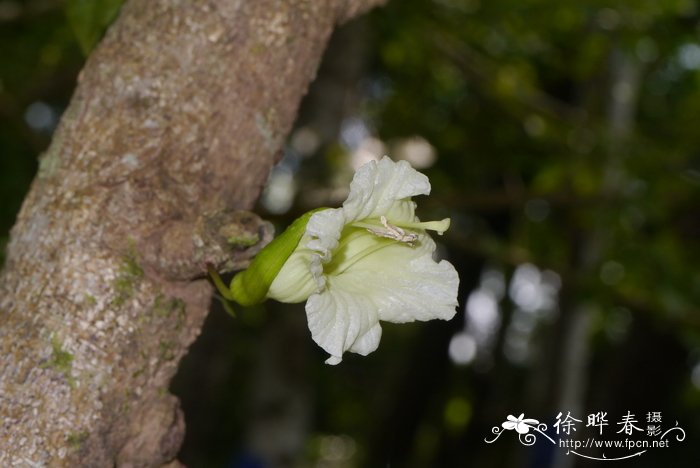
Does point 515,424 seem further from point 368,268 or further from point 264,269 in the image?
point 264,269

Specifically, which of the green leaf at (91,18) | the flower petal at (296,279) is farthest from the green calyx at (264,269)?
the green leaf at (91,18)

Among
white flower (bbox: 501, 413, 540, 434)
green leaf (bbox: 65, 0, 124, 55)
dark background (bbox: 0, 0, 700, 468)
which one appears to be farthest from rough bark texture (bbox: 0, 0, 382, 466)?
white flower (bbox: 501, 413, 540, 434)

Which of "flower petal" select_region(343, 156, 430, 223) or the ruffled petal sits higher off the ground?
"flower petal" select_region(343, 156, 430, 223)

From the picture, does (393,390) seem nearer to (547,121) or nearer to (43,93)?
(547,121)

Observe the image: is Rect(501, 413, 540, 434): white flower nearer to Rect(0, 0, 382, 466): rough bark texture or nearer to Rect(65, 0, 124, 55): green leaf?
Rect(0, 0, 382, 466): rough bark texture

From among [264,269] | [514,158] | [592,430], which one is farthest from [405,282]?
[592,430]

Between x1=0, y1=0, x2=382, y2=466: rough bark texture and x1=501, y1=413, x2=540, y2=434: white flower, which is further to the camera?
x1=501, y1=413, x2=540, y2=434: white flower

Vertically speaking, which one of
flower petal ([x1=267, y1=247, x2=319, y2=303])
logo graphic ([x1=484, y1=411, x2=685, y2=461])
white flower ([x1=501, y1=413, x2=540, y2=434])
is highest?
flower petal ([x1=267, y1=247, x2=319, y2=303])

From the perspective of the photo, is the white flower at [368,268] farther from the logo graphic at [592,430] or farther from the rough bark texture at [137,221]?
the logo graphic at [592,430]
